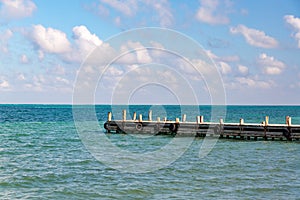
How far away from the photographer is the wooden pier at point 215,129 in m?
39.0

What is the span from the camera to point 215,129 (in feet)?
138

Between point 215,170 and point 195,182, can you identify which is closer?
point 195,182

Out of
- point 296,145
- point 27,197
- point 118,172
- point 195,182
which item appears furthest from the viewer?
point 296,145

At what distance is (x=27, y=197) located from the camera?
18141mm

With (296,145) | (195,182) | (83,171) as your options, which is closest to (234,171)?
(195,182)

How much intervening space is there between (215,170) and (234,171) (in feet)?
3.48

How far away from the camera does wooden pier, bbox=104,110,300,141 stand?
3897cm

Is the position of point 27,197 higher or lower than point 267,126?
lower

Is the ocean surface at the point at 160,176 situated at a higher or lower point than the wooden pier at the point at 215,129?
lower

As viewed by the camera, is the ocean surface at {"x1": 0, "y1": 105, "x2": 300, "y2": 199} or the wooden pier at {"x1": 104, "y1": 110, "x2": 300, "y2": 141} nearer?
the ocean surface at {"x1": 0, "y1": 105, "x2": 300, "y2": 199}

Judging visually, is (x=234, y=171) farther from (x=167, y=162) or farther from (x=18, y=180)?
(x=18, y=180)

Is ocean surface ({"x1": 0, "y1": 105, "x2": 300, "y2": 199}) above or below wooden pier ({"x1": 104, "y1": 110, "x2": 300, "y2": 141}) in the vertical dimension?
below

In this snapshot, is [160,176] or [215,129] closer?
[160,176]

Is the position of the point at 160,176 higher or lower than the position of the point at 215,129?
lower
